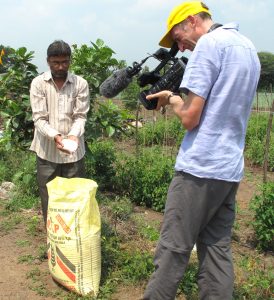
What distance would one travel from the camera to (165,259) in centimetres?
222

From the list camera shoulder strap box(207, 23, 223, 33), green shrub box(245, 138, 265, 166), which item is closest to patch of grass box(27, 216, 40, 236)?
camera shoulder strap box(207, 23, 223, 33)

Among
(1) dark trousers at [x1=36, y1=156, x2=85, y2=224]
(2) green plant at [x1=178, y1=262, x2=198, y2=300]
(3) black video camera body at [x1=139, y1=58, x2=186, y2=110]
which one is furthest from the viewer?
(1) dark trousers at [x1=36, y1=156, x2=85, y2=224]

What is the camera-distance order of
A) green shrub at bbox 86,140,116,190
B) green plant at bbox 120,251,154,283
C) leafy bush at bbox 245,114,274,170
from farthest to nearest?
1. leafy bush at bbox 245,114,274,170
2. green shrub at bbox 86,140,116,190
3. green plant at bbox 120,251,154,283

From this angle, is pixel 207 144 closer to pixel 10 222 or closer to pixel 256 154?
pixel 10 222

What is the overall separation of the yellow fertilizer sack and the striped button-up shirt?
462mm

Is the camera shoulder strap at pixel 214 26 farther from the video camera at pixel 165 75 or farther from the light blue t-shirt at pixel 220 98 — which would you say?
the video camera at pixel 165 75

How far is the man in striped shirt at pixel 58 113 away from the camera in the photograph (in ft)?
10.2

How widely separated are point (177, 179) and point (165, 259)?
1.37 feet

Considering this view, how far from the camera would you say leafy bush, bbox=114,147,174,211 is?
15.7 ft

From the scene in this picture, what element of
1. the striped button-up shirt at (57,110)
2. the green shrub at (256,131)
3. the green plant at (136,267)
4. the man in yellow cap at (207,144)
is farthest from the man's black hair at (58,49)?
the green shrub at (256,131)

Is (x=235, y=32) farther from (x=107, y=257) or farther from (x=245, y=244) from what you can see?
(x=245, y=244)

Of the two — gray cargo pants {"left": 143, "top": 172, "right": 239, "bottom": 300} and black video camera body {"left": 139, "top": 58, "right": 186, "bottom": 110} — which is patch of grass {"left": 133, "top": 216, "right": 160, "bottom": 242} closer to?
gray cargo pants {"left": 143, "top": 172, "right": 239, "bottom": 300}

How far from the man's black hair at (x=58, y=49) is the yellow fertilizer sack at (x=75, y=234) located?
0.92 m

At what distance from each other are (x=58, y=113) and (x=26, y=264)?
3.92 ft
